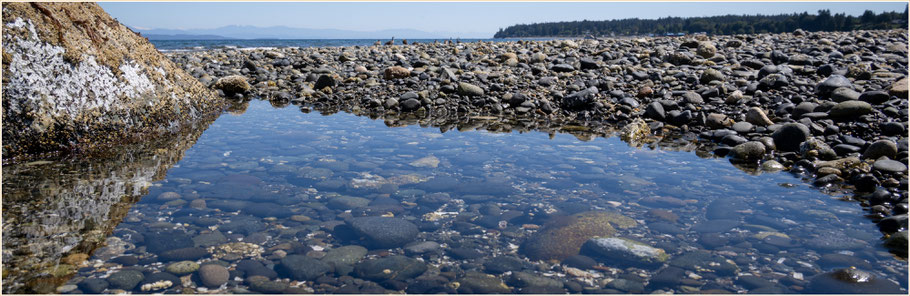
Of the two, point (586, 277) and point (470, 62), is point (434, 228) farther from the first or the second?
point (470, 62)

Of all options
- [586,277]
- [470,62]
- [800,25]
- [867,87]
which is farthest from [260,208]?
[800,25]

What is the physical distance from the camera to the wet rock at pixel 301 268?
130 inches

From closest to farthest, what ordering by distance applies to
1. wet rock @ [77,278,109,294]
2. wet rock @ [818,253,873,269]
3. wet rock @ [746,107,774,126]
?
wet rock @ [77,278,109,294] < wet rock @ [818,253,873,269] < wet rock @ [746,107,774,126]

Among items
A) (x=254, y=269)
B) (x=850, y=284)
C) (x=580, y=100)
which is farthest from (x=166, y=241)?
(x=580, y=100)

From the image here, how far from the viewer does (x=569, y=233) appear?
4.04 meters

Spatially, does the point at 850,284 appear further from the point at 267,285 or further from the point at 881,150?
the point at 881,150

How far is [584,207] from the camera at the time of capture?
4.76m

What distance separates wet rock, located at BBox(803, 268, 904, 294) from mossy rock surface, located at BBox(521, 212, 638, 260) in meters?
1.32

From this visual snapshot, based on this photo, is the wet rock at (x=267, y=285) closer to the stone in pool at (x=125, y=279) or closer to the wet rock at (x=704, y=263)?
the stone in pool at (x=125, y=279)

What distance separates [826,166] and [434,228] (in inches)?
183

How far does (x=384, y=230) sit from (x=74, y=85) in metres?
4.85

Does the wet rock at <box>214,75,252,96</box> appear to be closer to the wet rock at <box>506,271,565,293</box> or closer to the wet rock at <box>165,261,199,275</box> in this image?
the wet rock at <box>165,261,199,275</box>

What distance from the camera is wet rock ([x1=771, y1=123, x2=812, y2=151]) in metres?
6.82

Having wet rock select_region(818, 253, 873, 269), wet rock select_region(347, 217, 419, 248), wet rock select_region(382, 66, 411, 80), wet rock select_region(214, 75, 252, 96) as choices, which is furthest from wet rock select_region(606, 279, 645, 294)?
wet rock select_region(214, 75, 252, 96)
